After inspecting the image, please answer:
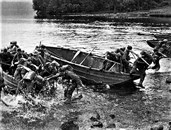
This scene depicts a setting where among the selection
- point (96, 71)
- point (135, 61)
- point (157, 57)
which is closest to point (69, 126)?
point (96, 71)

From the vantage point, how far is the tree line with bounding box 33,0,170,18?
115 m

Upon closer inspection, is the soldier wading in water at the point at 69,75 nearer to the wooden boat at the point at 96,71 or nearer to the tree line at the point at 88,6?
the wooden boat at the point at 96,71

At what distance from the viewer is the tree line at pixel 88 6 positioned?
4537 inches

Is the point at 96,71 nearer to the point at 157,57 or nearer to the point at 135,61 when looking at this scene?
the point at 135,61

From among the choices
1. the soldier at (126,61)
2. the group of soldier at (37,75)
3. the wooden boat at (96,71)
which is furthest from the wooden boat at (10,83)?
the soldier at (126,61)

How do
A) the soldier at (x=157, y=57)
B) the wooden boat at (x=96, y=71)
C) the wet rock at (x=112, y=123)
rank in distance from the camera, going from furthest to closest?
1. the soldier at (x=157, y=57)
2. the wooden boat at (x=96, y=71)
3. the wet rock at (x=112, y=123)

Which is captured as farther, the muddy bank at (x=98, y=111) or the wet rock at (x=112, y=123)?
the muddy bank at (x=98, y=111)

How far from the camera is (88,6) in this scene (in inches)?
4651

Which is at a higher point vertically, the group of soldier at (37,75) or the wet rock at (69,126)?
the group of soldier at (37,75)

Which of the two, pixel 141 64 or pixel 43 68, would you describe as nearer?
pixel 43 68

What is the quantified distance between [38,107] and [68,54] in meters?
9.92

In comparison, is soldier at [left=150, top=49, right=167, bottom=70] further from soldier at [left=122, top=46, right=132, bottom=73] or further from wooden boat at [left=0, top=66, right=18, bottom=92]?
wooden boat at [left=0, top=66, right=18, bottom=92]

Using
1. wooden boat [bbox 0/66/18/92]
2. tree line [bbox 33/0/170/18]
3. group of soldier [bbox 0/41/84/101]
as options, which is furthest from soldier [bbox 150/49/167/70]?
tree line [bbox 33/0/170/18]

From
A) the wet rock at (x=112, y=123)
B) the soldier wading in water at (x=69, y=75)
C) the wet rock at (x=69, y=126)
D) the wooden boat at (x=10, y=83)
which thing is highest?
the soldier wading in water at (x=69, y=75)
